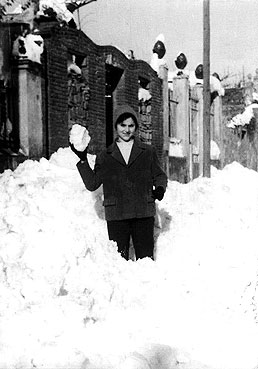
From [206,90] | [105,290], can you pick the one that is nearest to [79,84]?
[206,90]

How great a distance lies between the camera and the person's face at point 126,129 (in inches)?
213

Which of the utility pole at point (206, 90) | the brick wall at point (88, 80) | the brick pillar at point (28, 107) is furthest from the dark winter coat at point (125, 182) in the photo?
the utility pole at point (206, 90)

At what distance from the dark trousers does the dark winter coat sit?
9 cm

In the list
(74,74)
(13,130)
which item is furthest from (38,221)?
(74,74)

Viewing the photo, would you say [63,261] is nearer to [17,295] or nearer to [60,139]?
[17,295]

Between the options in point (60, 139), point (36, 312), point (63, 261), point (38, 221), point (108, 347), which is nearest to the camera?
point (108, 347)

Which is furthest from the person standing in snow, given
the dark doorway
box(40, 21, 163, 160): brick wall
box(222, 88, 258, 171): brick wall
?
box(222, 88, 258, 171): brick wall

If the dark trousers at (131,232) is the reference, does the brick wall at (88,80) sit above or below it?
above

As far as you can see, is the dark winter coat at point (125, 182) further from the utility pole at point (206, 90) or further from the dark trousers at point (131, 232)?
the utility pole at point (206, 90)

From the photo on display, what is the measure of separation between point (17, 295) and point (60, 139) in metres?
5.36

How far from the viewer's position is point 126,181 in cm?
543

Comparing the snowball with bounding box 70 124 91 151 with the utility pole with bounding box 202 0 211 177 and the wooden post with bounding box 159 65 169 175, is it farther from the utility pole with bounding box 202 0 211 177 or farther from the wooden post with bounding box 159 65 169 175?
the wooden post with bounding box 159 65 169 175

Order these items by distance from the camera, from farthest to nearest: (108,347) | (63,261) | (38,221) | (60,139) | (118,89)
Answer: (118,89), (60,139), (38,221), (63,261), (108,347)

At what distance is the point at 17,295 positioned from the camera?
452 centimetres
